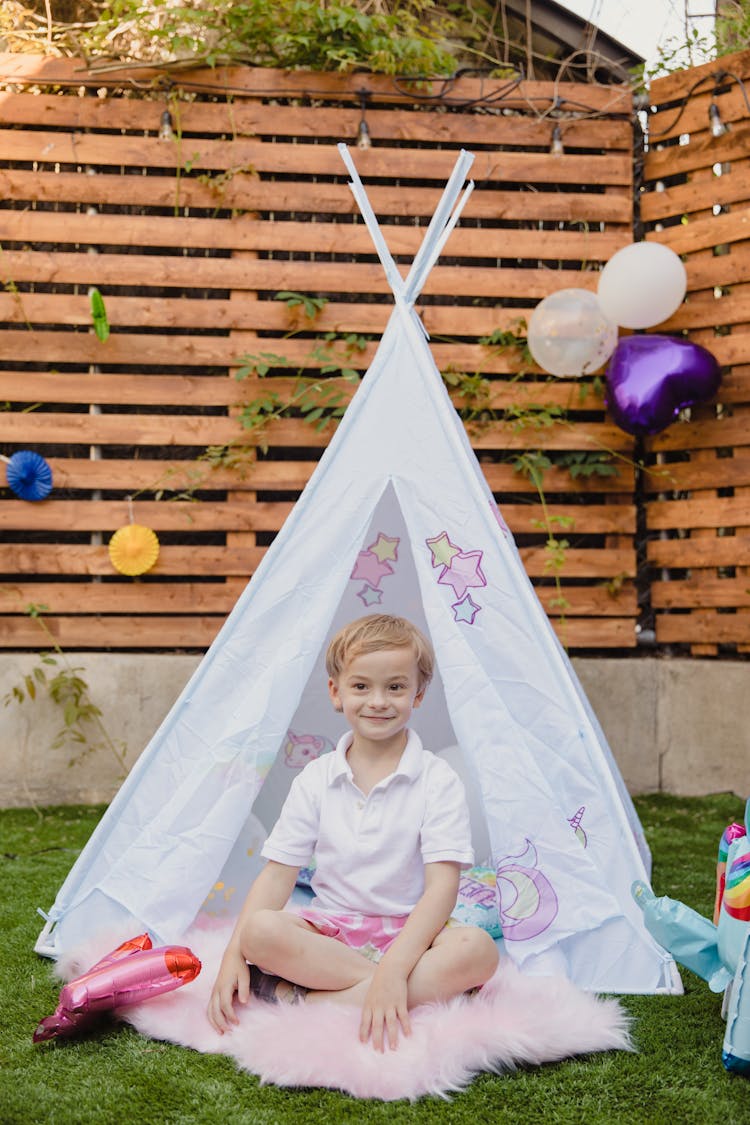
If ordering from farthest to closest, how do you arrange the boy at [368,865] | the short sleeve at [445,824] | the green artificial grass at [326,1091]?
the short sleeve at [445,824] → the boy at [368,865] → the green artificial grass at [326,1091]

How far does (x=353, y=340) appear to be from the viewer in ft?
11.9

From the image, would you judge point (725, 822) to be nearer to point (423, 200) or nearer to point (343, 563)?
point (343, 563)

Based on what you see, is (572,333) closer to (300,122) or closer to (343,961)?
(300,122)

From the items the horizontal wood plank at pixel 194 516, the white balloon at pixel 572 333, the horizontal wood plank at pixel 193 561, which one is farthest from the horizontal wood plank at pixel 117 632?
the white balloon at pixel 572 333

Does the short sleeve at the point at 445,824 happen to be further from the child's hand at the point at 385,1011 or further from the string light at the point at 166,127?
the string light at the point at 166,127

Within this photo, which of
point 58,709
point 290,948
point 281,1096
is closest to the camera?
point 281,1096

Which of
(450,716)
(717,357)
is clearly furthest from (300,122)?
(450,716)

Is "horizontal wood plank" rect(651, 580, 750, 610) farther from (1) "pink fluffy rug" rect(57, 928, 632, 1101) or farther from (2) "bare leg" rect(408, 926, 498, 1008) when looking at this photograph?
(2) "bare leg" rect(408, 926, 498, 1008)

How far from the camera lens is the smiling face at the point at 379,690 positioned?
6.45ft

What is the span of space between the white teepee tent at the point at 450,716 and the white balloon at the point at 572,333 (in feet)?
3.28

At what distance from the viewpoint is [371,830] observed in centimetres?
194

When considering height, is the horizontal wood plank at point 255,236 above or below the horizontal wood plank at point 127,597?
above

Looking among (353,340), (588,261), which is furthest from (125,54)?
(588,261)

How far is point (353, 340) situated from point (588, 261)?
2.96ft
